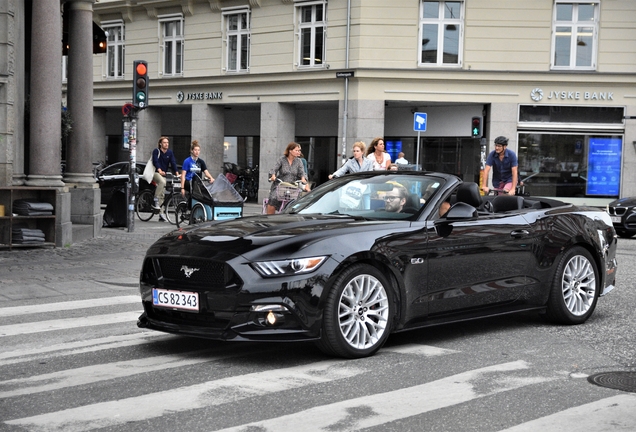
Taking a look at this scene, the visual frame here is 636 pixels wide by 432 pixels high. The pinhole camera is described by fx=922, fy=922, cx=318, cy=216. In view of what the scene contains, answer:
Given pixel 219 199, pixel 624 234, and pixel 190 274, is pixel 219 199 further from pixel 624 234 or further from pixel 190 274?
pixel 190 274

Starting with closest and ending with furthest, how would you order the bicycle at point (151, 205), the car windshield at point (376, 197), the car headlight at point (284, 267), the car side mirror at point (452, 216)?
the car headlight at point (284, 267) → the car side mirror at point (452, 216) → the car windshield at point (376, 197) → the bicycle at point (151, 205)

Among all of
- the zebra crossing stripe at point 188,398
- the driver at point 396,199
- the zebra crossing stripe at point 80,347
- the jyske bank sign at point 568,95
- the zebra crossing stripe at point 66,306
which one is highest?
the jyske bank sign at point 568,95

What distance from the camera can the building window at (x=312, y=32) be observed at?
30859mm

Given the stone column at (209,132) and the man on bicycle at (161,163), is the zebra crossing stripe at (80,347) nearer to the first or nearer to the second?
the man on bicycle at (161,163)

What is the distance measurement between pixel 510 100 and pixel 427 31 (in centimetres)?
349

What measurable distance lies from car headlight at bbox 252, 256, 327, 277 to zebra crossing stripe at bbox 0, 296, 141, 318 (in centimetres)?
334

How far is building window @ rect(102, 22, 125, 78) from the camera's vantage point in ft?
121

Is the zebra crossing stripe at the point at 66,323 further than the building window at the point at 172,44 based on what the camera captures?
No

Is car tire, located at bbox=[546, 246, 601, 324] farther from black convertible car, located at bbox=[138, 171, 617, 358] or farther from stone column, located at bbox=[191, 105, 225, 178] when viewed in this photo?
stone column, located at bbox=[191, 105, 225, 178]

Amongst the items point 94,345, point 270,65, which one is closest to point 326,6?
point 270,65

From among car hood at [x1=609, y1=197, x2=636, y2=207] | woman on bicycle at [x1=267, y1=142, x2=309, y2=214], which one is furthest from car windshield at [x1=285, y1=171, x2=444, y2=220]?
car hood at [x1=609, y1=197, x2=636, y2=207]

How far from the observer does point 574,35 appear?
2962 cm

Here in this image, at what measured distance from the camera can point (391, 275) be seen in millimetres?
6625

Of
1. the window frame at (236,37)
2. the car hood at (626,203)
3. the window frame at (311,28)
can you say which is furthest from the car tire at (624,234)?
the window frame at (236,37)
